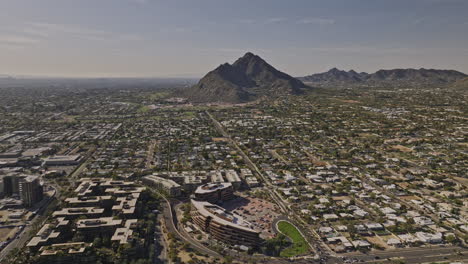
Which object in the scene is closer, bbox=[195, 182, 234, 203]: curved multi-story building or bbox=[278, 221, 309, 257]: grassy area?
bbox=[278, 221, 309, 257]: grassy area

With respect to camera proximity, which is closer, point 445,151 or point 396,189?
point 396,189

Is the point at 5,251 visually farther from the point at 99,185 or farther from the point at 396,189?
the point at 396,189

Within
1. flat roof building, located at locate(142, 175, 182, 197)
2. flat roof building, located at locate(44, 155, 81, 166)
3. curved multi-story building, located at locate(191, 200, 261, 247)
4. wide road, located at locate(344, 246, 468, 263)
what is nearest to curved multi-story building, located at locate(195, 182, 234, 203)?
curved multi-story building, located at locate(191, 200, 261, 247)

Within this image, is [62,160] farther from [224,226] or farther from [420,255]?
[420,255]

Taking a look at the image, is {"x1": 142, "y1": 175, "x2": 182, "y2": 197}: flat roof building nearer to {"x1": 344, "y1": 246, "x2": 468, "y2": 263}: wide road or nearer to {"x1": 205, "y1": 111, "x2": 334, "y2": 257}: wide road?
{"x1": 205, "y1": 111, "x2": 334, "y2": 257}: wide road

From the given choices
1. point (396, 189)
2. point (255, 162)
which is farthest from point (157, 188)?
point (396, 189)

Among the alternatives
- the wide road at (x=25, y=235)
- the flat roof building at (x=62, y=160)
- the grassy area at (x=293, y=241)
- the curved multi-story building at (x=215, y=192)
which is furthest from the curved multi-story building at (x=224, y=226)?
the flat roof building at (x=62, y=160)
